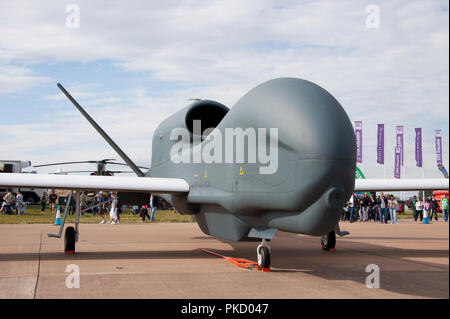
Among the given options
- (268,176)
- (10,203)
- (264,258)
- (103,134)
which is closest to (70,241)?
(103,134)

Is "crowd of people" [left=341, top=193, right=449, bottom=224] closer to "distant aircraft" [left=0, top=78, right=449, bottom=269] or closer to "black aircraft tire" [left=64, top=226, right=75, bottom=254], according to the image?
"distant aircraft" [left=0, top=78, right=449, bottom=269]

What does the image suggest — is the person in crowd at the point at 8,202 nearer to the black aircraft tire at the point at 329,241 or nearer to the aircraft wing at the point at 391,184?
the black aircraft tire at the point at 329,241

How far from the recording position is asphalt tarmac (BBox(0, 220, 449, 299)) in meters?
6.57

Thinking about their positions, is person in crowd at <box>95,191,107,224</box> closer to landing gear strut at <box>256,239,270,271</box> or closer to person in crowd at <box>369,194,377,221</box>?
landing gear strut at <box>256,239,270,271</box>

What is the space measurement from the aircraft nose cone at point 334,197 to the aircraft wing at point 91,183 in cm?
444

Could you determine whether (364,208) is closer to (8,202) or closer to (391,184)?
(391,184)

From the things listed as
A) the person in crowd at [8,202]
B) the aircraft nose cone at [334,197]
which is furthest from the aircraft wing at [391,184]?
the person in crowd at [8,202]

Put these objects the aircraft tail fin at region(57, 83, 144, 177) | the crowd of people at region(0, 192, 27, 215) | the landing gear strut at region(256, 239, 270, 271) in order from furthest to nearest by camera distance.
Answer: the crowd of people at region(0, 192, 27, 215) → the aircraft tail fin at region(57, 83, 144, 177) → the landing gear strut at region(256, 239, 270, 271)

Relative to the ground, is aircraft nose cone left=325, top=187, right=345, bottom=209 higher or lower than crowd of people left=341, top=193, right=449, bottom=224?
higher

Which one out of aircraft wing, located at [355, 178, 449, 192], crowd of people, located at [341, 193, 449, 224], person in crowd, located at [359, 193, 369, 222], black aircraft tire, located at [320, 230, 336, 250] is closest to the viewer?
aircraft wing, located at [355, 178, 449, 192]

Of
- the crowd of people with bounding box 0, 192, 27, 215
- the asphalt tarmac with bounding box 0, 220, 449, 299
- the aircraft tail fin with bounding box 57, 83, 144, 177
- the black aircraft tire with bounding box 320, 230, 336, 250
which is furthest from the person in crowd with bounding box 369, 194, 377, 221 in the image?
the crowd of people with bounding box 0, 192, 27, 215

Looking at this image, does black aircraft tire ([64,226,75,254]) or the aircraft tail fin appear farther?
the aircraft tail fin

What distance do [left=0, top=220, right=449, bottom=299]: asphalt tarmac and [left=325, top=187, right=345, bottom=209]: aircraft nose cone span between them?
3.84 feet

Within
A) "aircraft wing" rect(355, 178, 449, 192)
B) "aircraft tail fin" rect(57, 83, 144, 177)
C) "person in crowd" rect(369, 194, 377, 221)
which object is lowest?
"person in crowd" rect(369, 194, 377, 221)
